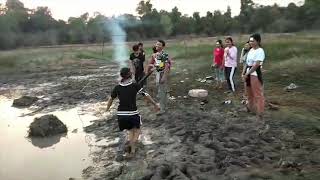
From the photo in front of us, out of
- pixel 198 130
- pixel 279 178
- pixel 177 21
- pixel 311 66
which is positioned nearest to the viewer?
pixel 279 178

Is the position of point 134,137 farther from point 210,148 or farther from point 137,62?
point 137,62

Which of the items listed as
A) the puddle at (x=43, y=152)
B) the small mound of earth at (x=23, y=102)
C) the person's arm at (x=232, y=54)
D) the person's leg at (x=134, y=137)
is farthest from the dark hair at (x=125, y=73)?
the small mound of earth at (x=23, y=102)

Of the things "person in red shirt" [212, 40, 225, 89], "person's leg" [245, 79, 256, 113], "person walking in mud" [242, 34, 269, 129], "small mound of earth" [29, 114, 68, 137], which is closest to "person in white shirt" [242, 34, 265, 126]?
"person walking in mud" [242, 34, 269, 129]

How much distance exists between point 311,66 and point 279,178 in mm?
13467

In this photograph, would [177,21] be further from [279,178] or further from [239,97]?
[279,178]

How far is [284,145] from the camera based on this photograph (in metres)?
8.19

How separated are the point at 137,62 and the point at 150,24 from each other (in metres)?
50.2

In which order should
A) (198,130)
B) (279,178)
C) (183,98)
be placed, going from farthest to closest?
(183,98), (198,130), (279,178)

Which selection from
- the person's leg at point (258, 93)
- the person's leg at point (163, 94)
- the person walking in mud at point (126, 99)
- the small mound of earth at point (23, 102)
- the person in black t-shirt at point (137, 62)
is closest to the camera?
the person walking in mud at point (126, 99)

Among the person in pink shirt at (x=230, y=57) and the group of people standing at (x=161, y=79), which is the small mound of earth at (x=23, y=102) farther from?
the person in pink shirt at (x=230, y=57)

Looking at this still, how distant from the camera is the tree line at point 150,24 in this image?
61062 millimetres

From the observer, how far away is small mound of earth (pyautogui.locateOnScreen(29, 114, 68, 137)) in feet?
36.5

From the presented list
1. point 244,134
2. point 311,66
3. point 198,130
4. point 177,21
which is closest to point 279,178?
point 244,134

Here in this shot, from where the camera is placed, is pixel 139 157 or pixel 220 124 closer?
pixel 139 157
